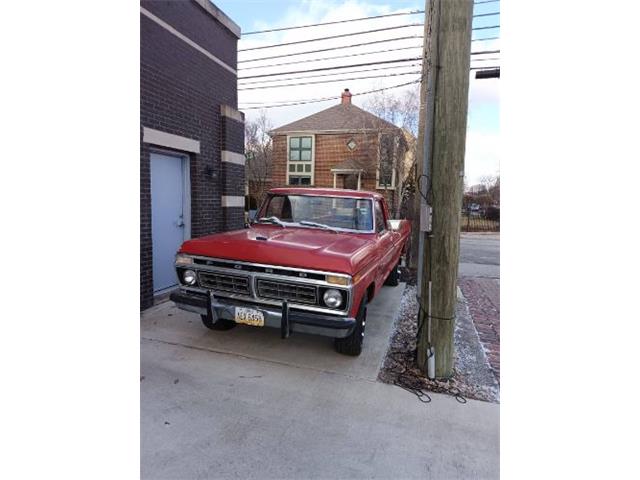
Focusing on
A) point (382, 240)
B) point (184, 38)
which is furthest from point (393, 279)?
point (184, 38)

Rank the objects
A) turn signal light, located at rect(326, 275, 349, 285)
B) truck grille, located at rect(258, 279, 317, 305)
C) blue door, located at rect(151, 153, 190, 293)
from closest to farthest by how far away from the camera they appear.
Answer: turn signal light, located at rect(326, 275, 349, 285) < truck grille, located at rect(258, 279, 317, 305) < blue door, located at rect(151, 153, 190, 293)

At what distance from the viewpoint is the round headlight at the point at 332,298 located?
326 cm

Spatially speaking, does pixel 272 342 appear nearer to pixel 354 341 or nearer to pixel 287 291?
pixel 354 341

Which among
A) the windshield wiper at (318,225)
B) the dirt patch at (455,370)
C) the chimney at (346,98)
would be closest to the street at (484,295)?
the dirt patch at (455,370)

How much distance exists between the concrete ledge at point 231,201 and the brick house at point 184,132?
13 mm

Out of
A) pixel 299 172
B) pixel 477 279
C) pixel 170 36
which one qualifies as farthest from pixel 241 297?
pixel 299 172

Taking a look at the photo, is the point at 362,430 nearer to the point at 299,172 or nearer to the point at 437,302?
the point at 437,302

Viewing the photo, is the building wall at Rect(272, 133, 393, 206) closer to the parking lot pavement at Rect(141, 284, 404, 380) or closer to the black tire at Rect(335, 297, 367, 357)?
the parking lot pavement at Rect(141, 284, 404, 380)

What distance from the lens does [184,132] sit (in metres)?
5.78

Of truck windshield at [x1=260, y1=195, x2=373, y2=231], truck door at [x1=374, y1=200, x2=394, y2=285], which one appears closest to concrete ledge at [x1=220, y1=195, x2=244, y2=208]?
truck windshield at [x1=260, y1=195, x2=373, y2=231]

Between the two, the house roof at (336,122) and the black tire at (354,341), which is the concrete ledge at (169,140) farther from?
the house roof at (336,122)

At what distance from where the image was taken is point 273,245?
3549 mm

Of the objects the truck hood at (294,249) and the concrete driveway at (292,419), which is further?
the truck hood at (294,249)

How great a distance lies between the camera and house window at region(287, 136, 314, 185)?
22.7 meters
